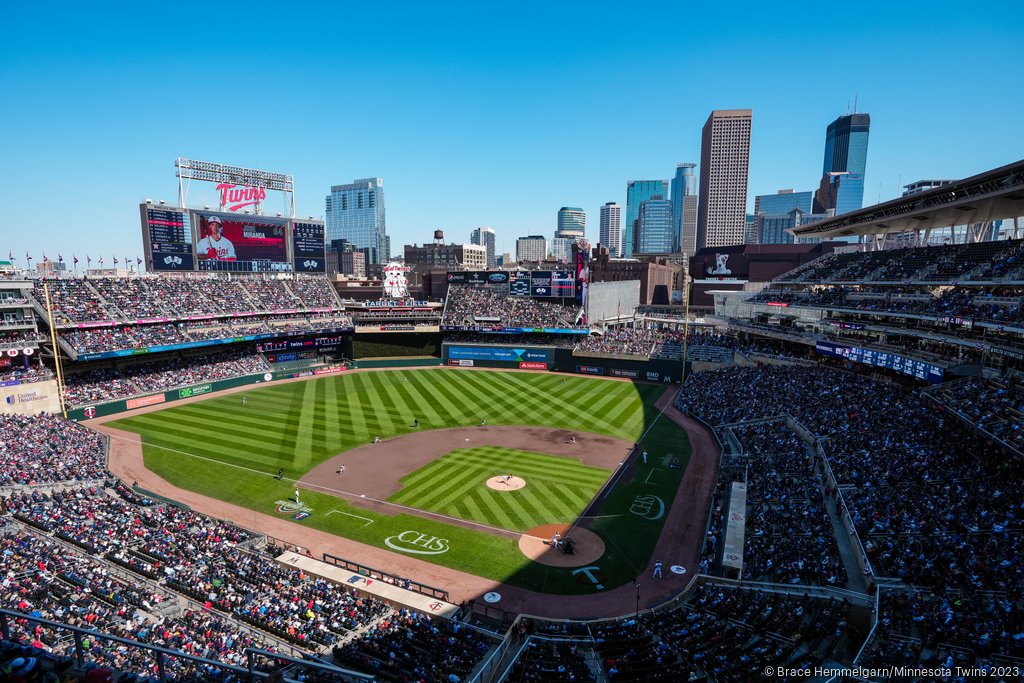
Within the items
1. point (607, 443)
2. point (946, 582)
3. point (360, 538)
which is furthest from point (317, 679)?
point (607, 443)

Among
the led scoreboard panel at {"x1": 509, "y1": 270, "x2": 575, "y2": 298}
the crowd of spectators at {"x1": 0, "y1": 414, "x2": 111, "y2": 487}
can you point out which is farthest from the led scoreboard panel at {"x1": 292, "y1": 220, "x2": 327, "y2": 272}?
the crowd of spectators at {"x1": 0, "y1": 414, "x2": 111, "y2": 487}

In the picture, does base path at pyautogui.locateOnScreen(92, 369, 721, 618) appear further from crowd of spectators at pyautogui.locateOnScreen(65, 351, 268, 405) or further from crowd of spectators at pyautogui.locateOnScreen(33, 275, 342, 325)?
crowd of spectators at pyautogui.locateOnScreen(33, 275, 342, 325)

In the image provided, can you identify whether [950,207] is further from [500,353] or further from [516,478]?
[500,353]

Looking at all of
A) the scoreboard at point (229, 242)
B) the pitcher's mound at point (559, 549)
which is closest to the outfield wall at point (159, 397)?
the scoreboard at point (229, 242)

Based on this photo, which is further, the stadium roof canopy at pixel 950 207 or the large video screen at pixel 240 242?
the large video screen at pixel 240 242

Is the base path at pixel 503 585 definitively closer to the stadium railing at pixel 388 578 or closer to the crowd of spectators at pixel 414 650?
the stadium railing at pixel 388 578

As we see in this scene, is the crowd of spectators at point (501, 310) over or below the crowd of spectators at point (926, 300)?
below
